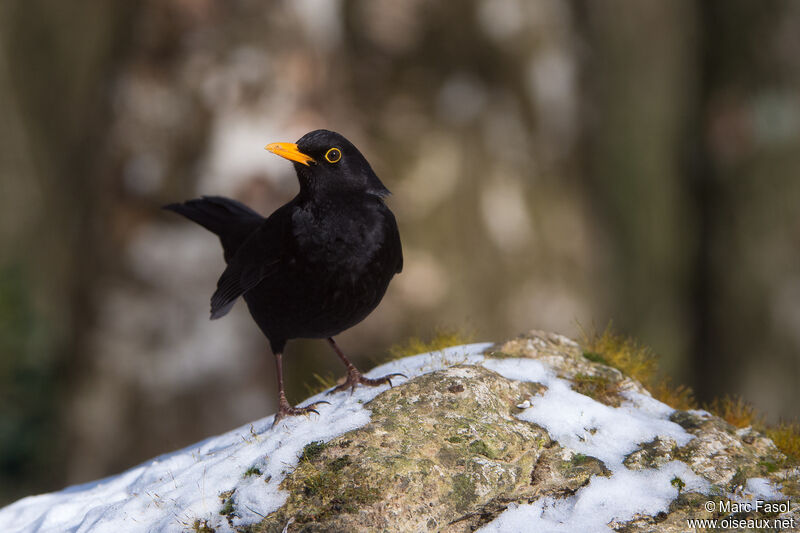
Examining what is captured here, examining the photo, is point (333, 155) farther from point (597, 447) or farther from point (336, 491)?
point (597, 447)

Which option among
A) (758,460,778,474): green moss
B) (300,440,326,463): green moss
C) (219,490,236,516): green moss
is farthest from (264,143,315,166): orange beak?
(758,460,778,474): green moss

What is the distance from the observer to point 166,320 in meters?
6.79

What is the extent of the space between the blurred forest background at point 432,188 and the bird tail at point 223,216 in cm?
104

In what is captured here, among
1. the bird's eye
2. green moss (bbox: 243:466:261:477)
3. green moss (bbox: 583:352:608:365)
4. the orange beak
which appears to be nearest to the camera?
green moss (bbox: 243:466:261:477)

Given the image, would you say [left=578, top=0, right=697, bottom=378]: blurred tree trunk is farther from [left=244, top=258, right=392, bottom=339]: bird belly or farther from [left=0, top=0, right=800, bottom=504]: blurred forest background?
[left=244, top=258, right=392, bottom=339]: bird belly

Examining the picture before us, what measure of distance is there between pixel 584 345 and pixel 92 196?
469 centimetres

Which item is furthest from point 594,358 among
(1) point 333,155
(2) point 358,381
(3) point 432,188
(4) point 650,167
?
(4) point 650,167

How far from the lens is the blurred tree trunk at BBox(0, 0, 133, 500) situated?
29.4 ft

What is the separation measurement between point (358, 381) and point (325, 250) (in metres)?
0.85

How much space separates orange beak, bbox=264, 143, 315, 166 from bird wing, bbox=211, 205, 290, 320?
357 mm

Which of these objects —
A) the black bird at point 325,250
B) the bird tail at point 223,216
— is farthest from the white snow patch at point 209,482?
the bird tail at point 223,216

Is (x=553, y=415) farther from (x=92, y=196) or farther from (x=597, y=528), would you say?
(x=92, y=196)

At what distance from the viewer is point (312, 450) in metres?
3.65

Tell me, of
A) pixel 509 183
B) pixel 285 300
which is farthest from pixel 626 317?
pixel 285 300
